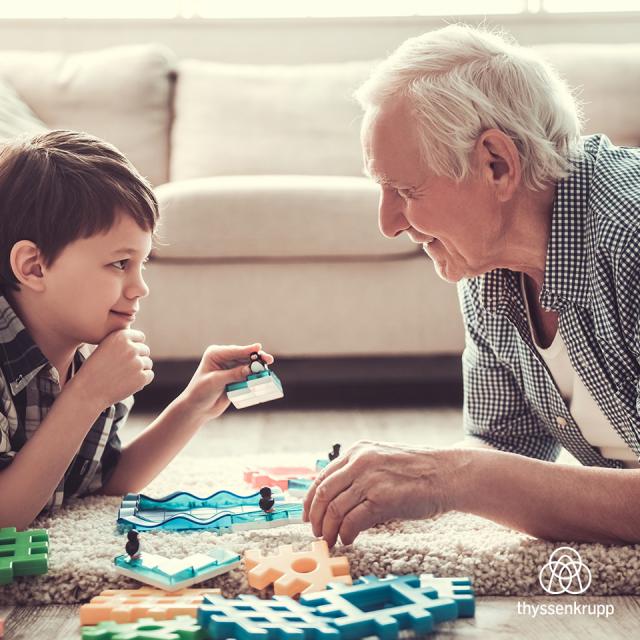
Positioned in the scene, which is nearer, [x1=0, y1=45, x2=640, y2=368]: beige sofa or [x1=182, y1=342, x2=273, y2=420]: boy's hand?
[x1=182, y1=342, x2=273, y2=420]: boy's hand

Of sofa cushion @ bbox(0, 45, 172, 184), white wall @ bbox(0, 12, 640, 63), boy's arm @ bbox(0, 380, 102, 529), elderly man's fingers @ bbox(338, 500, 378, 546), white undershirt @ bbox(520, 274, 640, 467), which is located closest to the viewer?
elderly man's fingers @ bbox(338, 500, 378, 546)

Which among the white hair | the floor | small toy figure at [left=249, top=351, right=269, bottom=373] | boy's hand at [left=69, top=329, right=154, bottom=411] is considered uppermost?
the white hair

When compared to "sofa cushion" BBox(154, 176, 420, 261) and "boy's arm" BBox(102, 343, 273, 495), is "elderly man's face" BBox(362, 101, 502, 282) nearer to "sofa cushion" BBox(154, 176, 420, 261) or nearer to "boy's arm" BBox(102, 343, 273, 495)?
"boy's arm" BBox(102, 343, 273, 495)

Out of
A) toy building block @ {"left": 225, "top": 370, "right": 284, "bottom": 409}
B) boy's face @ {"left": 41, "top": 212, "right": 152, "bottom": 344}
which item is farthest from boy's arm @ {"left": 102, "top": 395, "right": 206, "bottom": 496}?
boy's face @ {"left": 41, "top": 212, "right": 152, "bottom": 344}

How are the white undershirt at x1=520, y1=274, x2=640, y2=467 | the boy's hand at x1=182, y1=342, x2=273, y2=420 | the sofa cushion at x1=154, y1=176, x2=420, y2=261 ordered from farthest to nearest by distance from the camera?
the sofa cushion at x1=154, y1=176, x2=420, y2=261, the boy's hand at x1=182, y1=342, x2=273, y2=420, the white undershirt at x1=520, y1=274, x2=640, y2=467

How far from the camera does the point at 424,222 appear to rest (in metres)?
1.30

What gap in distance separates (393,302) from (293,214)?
1.20ft

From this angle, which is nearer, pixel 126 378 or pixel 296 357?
pixel 126 378

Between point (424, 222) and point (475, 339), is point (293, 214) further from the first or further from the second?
point (424, 222)

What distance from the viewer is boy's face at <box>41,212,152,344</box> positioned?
1.33m

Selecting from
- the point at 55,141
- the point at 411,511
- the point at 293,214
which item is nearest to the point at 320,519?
the point at 411,511

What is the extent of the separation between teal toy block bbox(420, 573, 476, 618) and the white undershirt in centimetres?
40

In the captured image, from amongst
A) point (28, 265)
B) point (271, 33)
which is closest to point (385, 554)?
point (28, 265)

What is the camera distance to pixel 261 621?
938 mm
